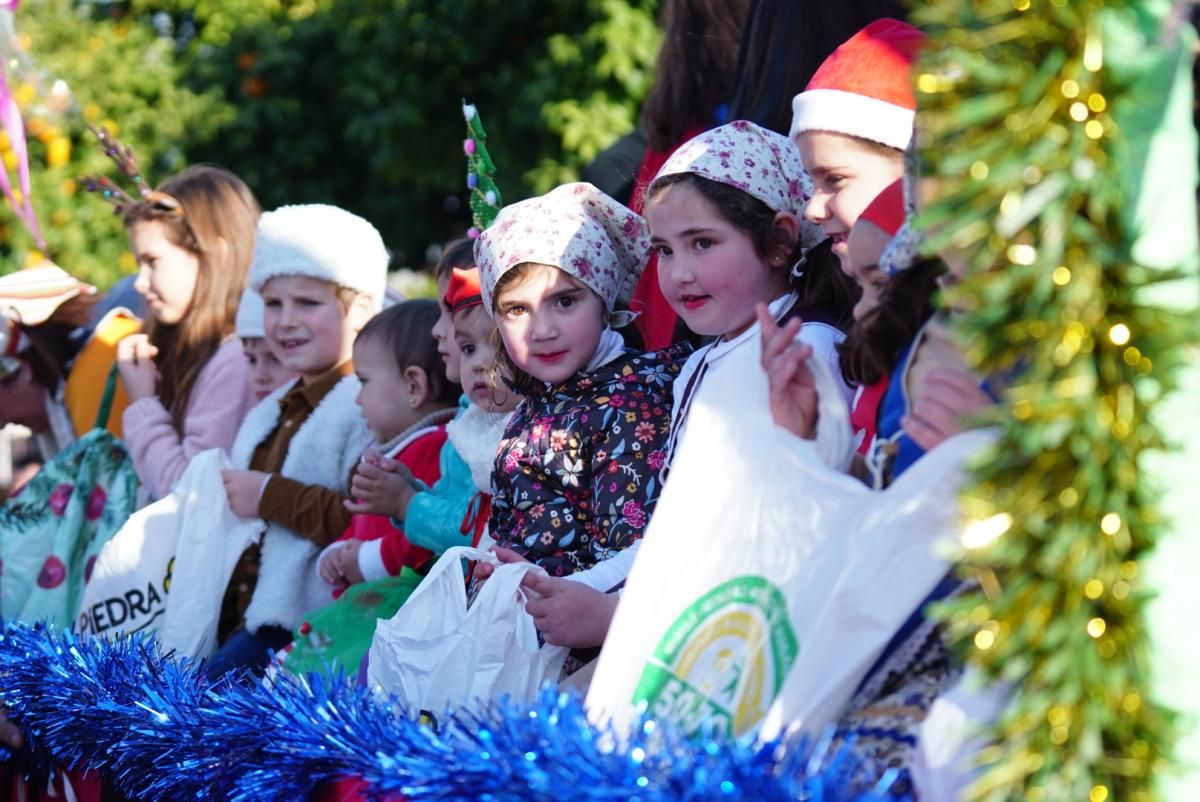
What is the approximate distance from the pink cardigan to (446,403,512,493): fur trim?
1262 millimetres

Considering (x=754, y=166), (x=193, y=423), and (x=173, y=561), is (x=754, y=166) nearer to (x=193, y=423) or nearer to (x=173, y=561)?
(x=173, y=561)

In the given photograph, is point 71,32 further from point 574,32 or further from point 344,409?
point 344,409

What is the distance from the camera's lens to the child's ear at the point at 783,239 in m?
2.92

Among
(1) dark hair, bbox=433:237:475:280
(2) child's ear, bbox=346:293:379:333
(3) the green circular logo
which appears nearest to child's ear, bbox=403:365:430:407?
(1) dark hair, bbox=433:237:475:280

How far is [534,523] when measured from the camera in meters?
3.09

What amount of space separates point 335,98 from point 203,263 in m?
Answer: 5.90

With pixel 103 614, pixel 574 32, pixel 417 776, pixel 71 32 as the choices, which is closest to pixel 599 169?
pixel 103 614

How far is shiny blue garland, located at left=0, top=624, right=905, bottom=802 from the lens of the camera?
1820 mm

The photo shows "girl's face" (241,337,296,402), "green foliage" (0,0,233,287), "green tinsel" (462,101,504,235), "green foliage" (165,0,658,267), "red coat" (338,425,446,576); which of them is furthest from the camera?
"green foliage" (0,0,233,287)

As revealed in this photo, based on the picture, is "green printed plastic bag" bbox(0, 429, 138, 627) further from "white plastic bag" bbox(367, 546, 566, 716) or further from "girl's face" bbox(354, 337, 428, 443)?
"white plastic bag" bbox(367, 546, 566, 716)

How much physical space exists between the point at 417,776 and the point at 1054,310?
3.36 ft

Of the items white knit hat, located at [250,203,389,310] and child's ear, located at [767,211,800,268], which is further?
white knit hat, located at [250,203,389,310]

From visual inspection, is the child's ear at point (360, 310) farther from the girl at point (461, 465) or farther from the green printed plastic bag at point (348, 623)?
the green printed plastic bag at point (348, 623)

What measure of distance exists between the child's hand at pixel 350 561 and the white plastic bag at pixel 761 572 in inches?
70.5
